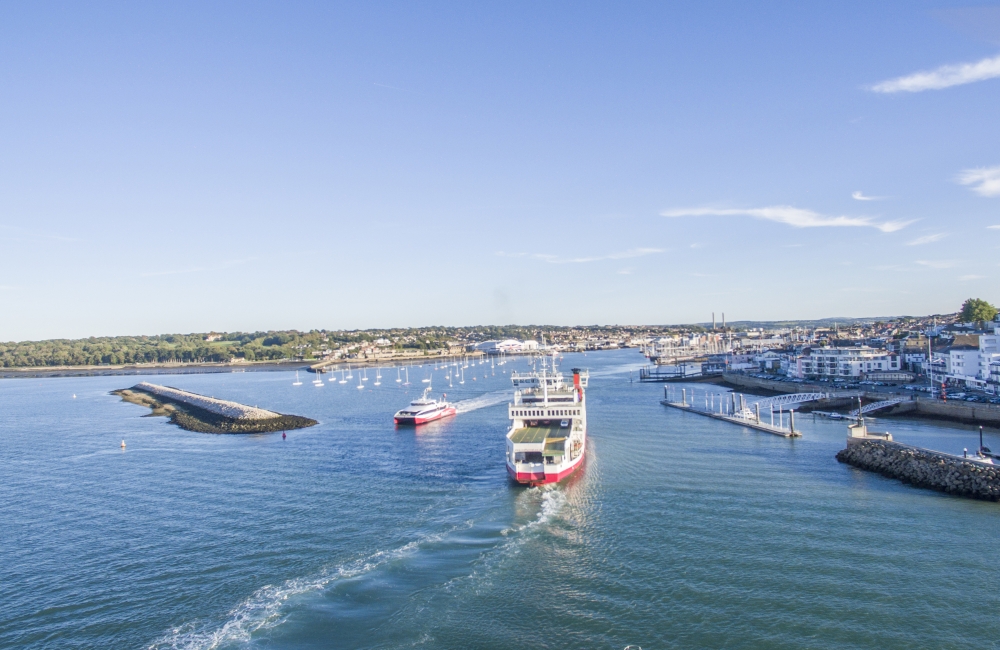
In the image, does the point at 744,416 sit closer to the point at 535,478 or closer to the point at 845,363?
the point at 535,478

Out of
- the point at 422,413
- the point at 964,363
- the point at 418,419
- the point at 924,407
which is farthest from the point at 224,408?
the point at 964,363

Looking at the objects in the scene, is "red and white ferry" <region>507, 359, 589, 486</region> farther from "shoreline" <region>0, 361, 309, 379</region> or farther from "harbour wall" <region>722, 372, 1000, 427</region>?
"shoreline" <region>0, 361, 309, 379</region>

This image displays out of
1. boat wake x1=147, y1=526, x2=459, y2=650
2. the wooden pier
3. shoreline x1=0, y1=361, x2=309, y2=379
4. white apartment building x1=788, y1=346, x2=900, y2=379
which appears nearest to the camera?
boat wake x1=147, y1=526, x2=459, y2=650

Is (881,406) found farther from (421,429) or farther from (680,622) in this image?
(680,622)

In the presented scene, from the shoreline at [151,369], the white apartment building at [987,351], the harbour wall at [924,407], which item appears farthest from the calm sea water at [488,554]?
the shoreline at [151,369]

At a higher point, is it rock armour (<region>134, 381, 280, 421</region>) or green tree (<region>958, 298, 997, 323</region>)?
green tree (<region>958, 298, 997, 323</region>)

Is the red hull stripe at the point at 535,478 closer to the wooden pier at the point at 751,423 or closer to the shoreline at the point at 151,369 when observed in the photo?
the wooden pier at the point at 751,423

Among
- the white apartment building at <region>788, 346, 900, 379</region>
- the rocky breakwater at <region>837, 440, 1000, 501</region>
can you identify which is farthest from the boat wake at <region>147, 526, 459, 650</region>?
the white apartment building at <region>788, 346, 900, 379</region>
